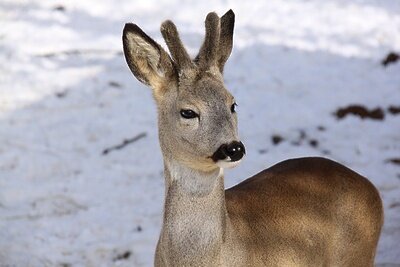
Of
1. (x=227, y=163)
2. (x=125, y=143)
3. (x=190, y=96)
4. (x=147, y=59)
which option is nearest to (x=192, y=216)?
(x=227, y=163)

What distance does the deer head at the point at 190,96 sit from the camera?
186 inches

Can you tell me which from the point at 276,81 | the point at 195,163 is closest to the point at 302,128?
the point at 276,81

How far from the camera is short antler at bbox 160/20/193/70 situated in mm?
4953

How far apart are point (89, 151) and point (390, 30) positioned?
333 centimetres

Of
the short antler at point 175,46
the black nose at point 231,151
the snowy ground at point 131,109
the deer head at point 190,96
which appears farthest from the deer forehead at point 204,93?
the snowy ground at point 131,109

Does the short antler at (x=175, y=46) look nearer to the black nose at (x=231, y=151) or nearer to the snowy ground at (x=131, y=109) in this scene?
the black nose at (x=231, y=151)

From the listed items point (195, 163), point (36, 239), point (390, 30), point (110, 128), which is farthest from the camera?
point (390, 30)

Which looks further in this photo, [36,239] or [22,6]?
[22,6]

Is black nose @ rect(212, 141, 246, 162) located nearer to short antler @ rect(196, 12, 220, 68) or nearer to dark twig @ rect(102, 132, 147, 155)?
short antler @ rect(196, 12, 220, 68)

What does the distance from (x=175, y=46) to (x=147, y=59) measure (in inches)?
6.6

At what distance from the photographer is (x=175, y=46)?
196 inches

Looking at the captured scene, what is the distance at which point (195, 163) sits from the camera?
15.8ft

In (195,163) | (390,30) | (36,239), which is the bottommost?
(36,239)

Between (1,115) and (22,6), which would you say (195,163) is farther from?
(22,6)
